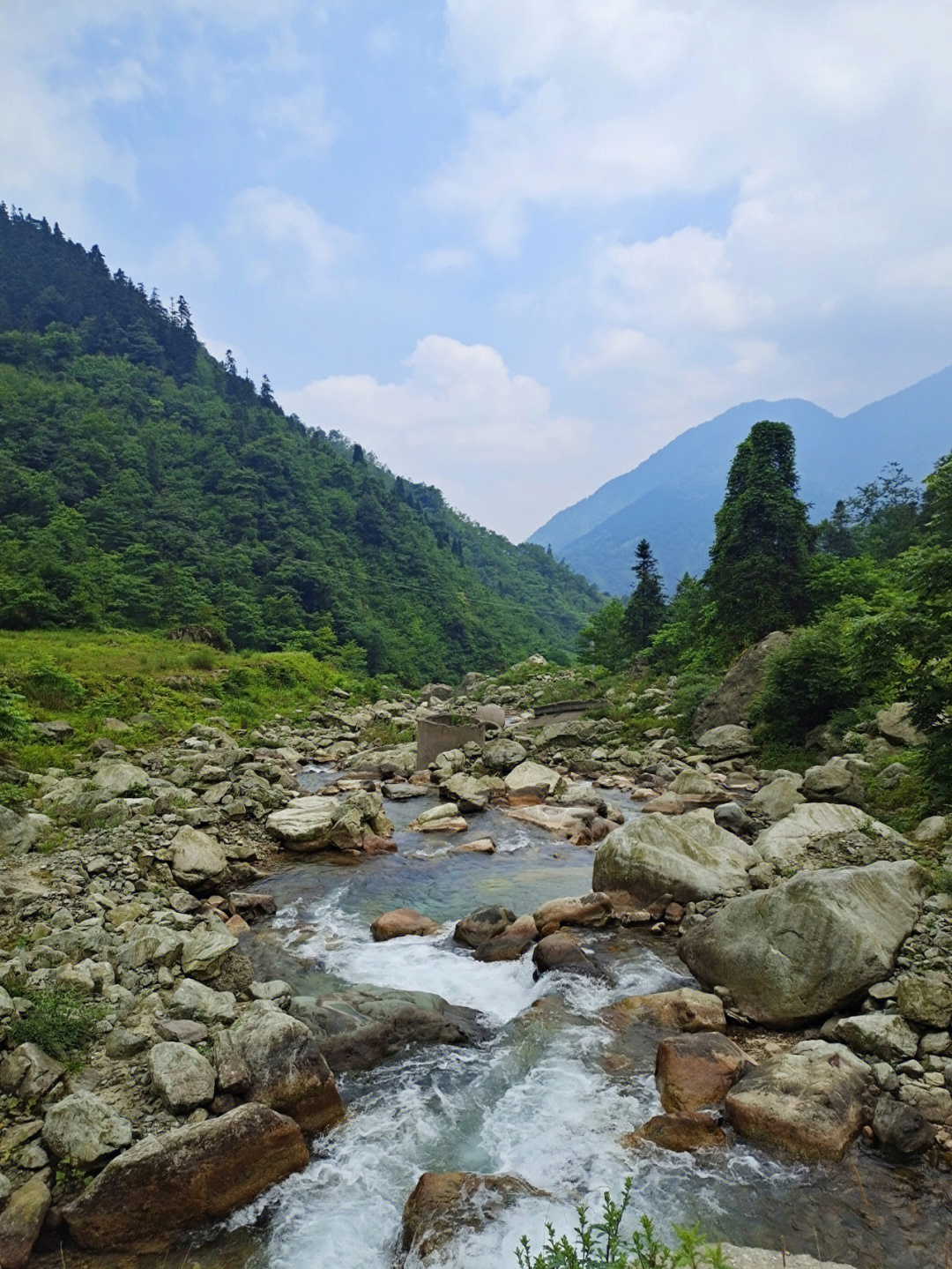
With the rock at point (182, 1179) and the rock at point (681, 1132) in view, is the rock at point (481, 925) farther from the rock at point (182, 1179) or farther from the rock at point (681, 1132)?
the rock at point (182, 1179)

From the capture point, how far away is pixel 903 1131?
5297mm

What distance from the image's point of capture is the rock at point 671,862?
10188mm

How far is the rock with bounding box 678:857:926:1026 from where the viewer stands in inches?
274

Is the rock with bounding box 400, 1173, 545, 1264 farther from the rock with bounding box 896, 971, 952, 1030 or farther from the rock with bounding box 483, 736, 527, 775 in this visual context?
the rock with bounding box 483, 736, 527, 775

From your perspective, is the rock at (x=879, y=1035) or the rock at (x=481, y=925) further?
the rock at (x=481, y=925)

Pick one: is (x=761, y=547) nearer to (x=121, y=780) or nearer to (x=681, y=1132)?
(x=121, y=780)

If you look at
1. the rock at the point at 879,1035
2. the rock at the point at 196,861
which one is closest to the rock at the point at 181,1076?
the rock at the point at 196,861

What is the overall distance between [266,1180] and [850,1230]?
4480 millimetres

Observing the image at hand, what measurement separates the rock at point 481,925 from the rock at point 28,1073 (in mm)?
5498

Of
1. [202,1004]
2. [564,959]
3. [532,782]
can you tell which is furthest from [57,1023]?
[532,782]

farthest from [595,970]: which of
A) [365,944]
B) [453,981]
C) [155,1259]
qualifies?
[155,1259]

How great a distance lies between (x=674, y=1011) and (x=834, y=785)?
357 inches

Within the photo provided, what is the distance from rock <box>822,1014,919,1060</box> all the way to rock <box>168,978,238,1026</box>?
245 inches

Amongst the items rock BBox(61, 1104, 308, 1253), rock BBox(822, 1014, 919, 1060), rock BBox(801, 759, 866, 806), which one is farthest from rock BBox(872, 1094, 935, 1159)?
rock BBox(801, 759, 866, 806)
